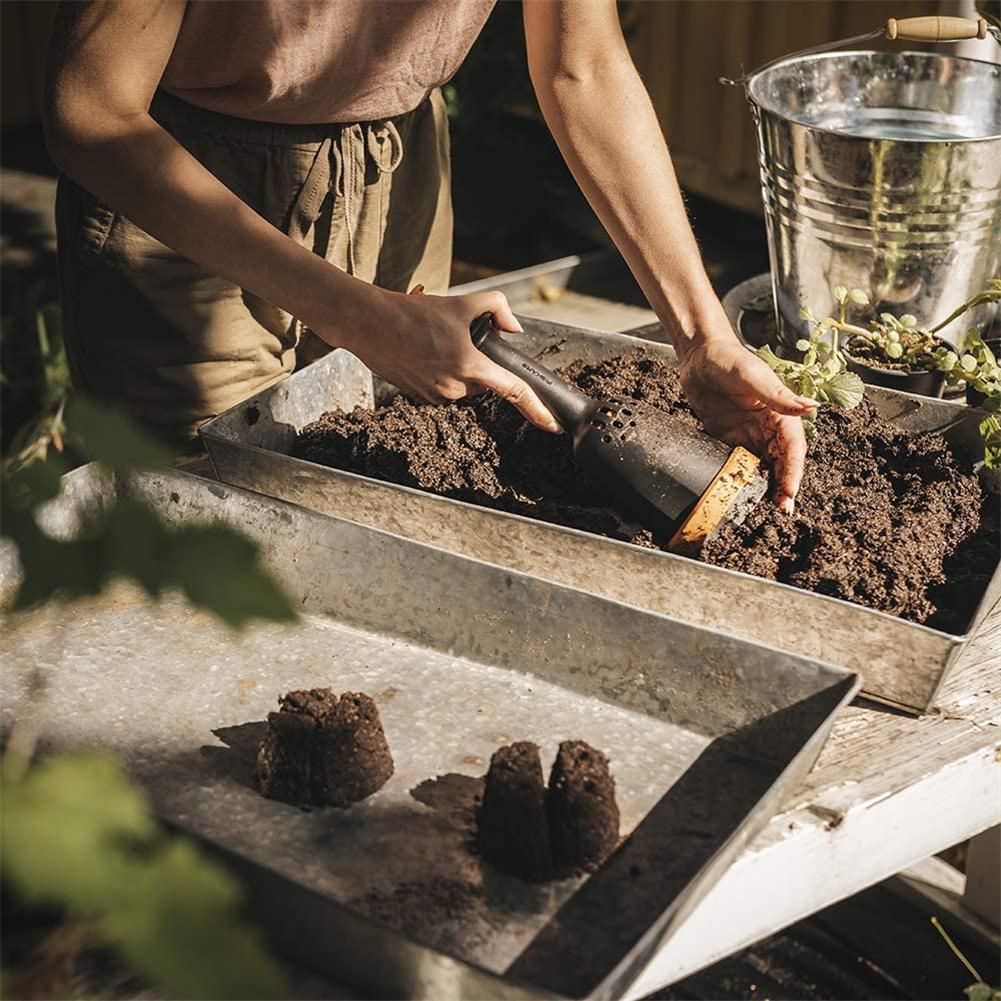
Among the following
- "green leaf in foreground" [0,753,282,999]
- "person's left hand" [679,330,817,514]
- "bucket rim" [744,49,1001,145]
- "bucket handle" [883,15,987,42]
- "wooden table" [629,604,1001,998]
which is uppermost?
"bucket handle" [883,15,987,42]

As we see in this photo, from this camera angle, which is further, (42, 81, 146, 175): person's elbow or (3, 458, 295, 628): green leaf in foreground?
(42, 81, 146, 175): person's elbow

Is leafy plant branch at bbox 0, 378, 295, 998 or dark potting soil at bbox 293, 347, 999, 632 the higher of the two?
leafy plant branch at bbox 0, 378, 295, 998

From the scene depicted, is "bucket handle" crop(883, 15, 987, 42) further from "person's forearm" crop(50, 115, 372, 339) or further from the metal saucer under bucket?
"person's forearm" crop(50, 115, 372, 339)

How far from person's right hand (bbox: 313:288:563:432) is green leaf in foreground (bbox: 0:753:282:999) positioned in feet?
2.73

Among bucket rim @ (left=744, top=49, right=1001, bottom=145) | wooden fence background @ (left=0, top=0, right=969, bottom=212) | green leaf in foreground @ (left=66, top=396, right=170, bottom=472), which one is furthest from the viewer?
wooden fence background @ (left=0, top=0, right=969, bottom=212)

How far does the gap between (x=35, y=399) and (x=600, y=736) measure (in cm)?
309

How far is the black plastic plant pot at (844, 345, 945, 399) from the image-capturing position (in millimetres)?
1709

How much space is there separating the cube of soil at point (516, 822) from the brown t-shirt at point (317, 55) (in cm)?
105

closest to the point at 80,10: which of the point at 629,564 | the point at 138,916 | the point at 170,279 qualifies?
the point at 170,279

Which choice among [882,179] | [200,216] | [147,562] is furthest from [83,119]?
[882,179]

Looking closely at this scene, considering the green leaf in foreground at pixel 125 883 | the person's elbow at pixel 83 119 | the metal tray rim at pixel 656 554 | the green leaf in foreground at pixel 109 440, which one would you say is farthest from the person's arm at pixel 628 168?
the green leaf in foreground at pixel 125 883

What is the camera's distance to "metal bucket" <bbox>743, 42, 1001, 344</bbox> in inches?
67.4

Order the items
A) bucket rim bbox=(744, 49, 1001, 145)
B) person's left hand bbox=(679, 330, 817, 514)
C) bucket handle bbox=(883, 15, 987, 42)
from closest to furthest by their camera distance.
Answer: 1. person's left hand bbox=(679, 330, 817, 514)
2. bucket rim bbox=(744, 49, 1001, 145)
3. bucket handle bbox=(883, 15, 987, 42)

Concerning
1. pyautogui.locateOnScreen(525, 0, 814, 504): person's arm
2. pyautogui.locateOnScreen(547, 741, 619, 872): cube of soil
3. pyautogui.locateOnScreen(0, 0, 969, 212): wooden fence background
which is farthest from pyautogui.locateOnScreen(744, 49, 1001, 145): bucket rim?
pyautogui.locateOnScreen(0, 0, 969, 212): wooden fence background
